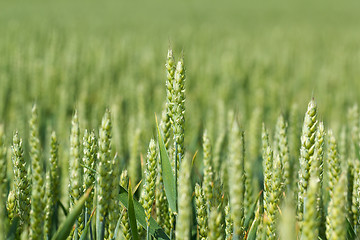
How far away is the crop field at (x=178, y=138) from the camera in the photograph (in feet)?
3.05

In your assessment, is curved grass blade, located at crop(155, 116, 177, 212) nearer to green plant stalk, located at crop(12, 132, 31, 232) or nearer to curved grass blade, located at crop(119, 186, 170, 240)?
curved grass blade, located at crop(119, 186, 170, 240)

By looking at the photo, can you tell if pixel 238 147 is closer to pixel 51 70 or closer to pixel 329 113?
pixel 329 113

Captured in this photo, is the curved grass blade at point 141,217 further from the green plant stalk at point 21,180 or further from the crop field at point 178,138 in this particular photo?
the green plant stalk at point 21,180

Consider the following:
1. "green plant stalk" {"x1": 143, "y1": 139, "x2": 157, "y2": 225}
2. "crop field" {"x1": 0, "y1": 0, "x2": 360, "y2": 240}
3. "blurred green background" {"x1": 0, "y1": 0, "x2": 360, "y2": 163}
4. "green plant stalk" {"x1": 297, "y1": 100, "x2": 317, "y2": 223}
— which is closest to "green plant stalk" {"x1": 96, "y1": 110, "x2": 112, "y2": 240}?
"crop field" {"x1": 0, "y1": 0, "x2": 360, "y2": 240}

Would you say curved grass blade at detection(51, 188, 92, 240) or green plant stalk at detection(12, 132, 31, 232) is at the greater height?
green plant stalk at detection(12, 132, 31, 232)

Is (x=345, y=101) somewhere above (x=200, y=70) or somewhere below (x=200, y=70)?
below

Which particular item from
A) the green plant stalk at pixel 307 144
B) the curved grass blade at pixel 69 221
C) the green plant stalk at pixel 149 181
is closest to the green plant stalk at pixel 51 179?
the curved grass blade at pixel 69 221

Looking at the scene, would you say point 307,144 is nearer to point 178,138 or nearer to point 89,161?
point 178,138

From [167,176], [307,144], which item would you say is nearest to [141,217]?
[167,176]

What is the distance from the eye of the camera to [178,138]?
1.05 metres

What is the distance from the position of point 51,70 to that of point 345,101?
2.80m

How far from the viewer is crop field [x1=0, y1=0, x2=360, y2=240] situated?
3.05 ft

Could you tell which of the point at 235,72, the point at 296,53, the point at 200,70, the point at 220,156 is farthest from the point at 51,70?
the point at 296,53

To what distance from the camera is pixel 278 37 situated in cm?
761
